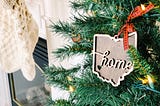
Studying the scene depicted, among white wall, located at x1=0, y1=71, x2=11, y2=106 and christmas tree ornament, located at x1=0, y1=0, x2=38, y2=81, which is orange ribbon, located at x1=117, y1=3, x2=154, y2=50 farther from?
white wall, located at x1=0, y1=71, x2=11, y2=106

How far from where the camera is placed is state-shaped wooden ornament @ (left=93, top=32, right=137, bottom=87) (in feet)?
1.88

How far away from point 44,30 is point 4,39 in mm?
332

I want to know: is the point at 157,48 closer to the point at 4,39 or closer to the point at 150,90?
the point at 150,90

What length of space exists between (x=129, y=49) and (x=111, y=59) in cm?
9

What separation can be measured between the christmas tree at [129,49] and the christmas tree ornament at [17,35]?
42 centimetres

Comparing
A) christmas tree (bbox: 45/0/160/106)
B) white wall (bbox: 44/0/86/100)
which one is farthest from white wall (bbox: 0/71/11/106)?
christmas tree (bbox: 45/0/160/106)

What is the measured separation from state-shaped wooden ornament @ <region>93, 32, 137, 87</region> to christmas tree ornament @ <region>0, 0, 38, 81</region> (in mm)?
558

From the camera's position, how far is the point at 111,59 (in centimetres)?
59

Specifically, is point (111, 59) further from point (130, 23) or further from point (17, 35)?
point (17, 35)

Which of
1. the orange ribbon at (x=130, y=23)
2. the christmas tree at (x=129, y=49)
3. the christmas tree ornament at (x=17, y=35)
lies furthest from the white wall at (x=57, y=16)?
the orange ribbon at (x=130, y=23)

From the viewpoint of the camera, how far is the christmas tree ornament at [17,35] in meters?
1.07

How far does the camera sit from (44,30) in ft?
4.72

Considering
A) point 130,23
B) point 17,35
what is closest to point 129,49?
point 130,23

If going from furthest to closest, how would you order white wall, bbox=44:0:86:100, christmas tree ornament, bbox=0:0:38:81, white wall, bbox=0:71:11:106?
1. white wall, bbox=0:71:11:106
2. white wall, bbox=44:0:86:100
3. christmas tree ornament, bbox=0:0:38:81
